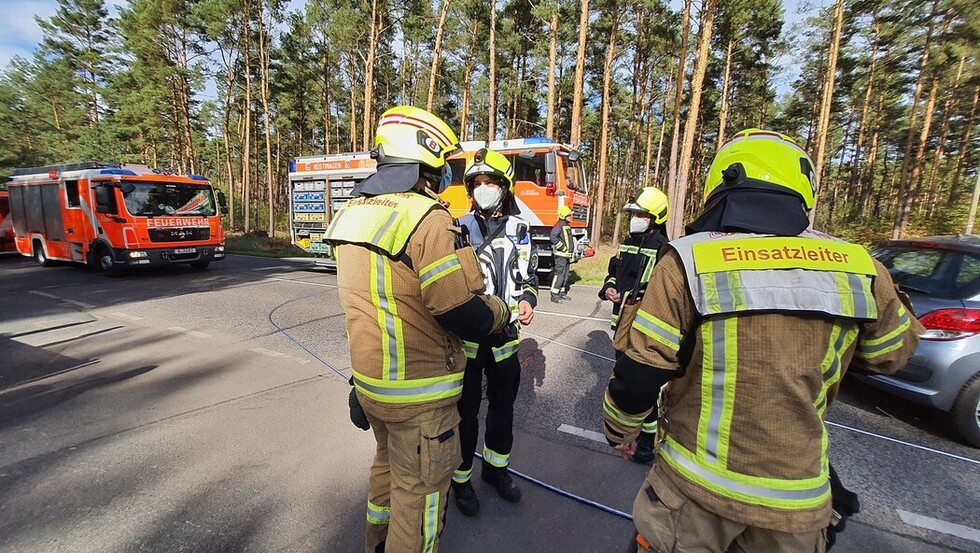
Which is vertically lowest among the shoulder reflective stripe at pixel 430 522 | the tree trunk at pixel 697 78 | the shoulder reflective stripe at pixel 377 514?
the shoulder reflective stripe at pixel 377 514

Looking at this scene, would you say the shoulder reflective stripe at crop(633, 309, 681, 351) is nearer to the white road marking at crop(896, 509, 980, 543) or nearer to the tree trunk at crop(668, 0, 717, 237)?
the white road marking at crop(896, 509, 980, 543)

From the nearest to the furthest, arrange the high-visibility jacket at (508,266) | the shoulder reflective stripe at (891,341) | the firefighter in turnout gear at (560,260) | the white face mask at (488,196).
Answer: the shoulder reflective stripe at (891,341), the high-visibility jacket at (508,266), the white face mask at (488,196), the firefighter in turnout gear at (560,260)

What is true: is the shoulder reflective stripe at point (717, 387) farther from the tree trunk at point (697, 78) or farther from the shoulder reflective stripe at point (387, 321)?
the tree trunk at point (697, 78)

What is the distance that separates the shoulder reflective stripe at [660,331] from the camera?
121 centimetres

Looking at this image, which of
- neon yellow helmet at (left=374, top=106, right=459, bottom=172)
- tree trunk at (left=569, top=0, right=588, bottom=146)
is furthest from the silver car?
tree trunk at (left=569, top=0, right=588, bottom=146)

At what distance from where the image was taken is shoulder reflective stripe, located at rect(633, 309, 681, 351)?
121 cm

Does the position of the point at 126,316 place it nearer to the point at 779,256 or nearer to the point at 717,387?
the point at 717,387

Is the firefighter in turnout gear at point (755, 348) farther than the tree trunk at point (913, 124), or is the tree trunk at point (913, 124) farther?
the tree trunk at point (913, 124)

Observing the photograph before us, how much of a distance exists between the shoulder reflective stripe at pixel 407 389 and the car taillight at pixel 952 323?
3.86 metres

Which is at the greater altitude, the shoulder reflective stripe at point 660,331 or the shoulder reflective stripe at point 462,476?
the shoulder reflective stripe at point 660,331

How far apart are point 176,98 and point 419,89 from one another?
14.2m

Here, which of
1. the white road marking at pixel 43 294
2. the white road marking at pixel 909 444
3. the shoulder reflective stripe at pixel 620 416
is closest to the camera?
the shoulder reflective stripe at pixel 620 416

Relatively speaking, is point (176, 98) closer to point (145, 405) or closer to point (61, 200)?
point (61, 200)

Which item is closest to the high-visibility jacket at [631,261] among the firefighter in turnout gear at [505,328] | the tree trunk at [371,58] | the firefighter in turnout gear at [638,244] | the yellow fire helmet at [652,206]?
the firefighter in turnout gear at [638,244]
